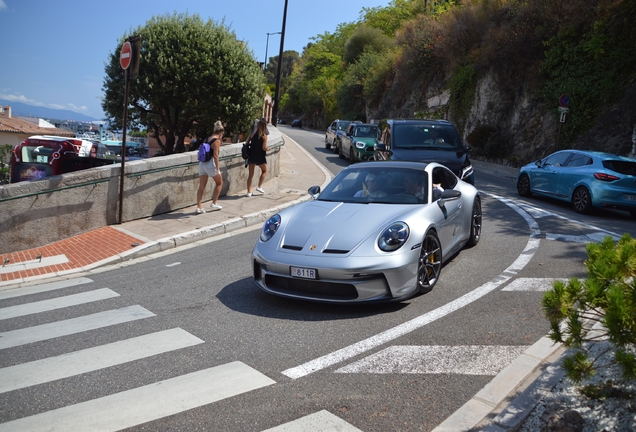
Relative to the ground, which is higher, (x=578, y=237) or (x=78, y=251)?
(x=578, y=237)

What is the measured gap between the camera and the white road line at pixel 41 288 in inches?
279

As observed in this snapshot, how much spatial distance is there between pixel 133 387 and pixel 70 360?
0.92 metres

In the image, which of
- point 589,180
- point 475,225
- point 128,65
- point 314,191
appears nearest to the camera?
point 314,191

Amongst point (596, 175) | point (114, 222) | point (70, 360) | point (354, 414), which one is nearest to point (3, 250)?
point (114, 222)

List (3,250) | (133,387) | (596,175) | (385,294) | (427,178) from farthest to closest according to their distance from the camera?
(596,175) → (3,250) → (427,178) → (385,294) → (133,387)

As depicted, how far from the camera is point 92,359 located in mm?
4793

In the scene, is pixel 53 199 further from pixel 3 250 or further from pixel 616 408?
pixel 616 408

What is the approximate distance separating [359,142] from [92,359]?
17806mm

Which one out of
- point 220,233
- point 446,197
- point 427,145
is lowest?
point 220,233

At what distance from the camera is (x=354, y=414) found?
12.3 ft

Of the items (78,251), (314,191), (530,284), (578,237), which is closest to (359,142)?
(578,237)

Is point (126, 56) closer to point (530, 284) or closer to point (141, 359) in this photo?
point (141, 359)

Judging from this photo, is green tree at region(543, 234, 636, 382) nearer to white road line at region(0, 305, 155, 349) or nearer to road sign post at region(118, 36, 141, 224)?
white road line at region(0, 305, 155, 349)

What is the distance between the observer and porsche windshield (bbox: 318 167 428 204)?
7000mm
